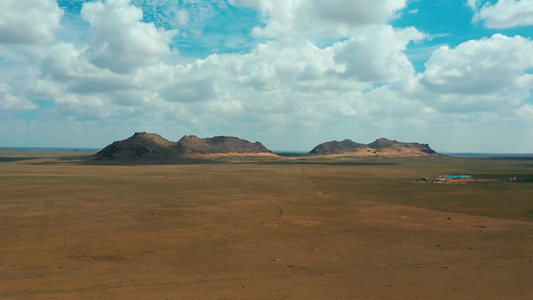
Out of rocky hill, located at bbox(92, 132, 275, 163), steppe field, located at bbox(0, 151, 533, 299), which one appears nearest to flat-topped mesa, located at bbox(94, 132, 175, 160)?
rocky hill, located at bbox(92, 132, 275, 163)

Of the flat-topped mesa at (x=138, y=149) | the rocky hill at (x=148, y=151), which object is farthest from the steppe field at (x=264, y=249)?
the flat-topped mesa at (x=138, y=149)

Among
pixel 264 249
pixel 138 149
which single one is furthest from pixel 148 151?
pixel 264 249

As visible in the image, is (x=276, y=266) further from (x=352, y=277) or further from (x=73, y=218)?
(x=73, y=218)

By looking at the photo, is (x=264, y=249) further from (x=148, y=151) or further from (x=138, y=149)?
(x=138, y=149)

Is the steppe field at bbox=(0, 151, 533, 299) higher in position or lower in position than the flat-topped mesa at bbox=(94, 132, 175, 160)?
lower

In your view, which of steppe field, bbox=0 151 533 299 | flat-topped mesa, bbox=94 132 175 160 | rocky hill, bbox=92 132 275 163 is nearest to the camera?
steppe field, bbox=0 151 533 299

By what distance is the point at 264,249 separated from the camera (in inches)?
930

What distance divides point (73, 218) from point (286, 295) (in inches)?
957

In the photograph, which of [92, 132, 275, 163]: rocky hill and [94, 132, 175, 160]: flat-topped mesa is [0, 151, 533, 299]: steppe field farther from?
[94, 132, 175, 160]: flat-topped mesa

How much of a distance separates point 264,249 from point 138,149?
149m

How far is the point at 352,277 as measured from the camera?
61.2ft

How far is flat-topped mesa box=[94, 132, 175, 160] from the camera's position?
157m

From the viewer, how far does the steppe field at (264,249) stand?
17.1 metres

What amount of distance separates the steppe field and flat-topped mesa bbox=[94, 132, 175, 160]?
115 meters
